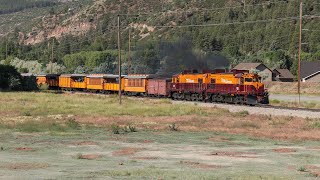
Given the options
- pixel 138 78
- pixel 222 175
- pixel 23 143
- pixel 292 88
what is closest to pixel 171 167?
pixel 222 175

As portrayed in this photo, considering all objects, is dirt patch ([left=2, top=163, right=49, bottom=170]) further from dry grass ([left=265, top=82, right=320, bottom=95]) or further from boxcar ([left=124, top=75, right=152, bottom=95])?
dry grass ([left=265, top=82, right=320, bottom=95])

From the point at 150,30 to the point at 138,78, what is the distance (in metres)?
119

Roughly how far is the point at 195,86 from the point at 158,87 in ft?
33.5

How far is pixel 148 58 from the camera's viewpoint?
12925 centimetres

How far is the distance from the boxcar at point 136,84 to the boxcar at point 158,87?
3.32ft

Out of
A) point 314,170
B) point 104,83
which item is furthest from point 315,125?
point 104,83

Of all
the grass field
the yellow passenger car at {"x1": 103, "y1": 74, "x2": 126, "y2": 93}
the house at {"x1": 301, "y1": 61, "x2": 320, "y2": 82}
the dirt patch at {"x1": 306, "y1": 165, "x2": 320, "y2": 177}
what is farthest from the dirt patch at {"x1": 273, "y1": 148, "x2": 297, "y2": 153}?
the house at {"x1": 301, "y1": 61, "x2": 320, "y2": 82}

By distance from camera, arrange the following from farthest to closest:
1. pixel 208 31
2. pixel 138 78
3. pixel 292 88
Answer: pixel 208 31 → pixel 292 88 → pixel 138 78

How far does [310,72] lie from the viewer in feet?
358

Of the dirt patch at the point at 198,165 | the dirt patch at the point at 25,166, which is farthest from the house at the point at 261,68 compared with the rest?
the dirt patch at the point at 25,166

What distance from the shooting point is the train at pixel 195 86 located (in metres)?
54.9

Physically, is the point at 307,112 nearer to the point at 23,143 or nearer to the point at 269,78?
the point at 23,143

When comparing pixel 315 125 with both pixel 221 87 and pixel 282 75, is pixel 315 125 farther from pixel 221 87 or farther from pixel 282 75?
pixel 282 75

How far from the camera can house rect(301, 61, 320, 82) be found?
107 meters
